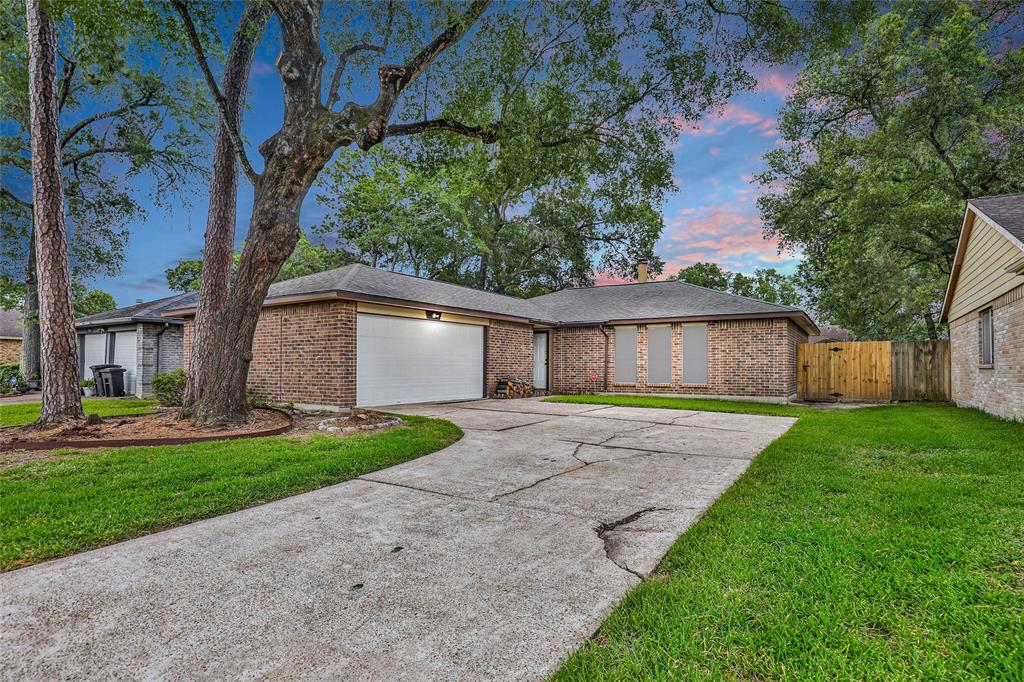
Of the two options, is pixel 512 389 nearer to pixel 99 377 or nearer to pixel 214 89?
pixel 214 89

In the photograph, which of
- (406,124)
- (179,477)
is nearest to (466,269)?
(406,124)

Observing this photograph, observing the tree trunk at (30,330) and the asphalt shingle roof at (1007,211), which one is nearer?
the asphalt shingle roof at (1007,211)

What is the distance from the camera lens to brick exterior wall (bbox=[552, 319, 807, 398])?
1309 centimetres

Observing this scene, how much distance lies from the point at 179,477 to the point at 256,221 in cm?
407

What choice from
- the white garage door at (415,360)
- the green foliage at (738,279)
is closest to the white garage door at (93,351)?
the white garage door at (415,360)

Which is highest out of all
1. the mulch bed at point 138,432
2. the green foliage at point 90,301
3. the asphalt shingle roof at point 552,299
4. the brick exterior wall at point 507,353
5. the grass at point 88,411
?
the green foliage at point 90,301

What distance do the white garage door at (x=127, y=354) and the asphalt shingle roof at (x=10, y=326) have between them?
42.6 feet

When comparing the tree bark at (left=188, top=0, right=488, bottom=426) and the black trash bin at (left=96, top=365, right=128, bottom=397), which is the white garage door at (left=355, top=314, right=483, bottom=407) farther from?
the black trash bin at (left=96, top=365, right=128, bottom=397)

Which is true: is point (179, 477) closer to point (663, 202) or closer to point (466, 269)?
point (663, 202)

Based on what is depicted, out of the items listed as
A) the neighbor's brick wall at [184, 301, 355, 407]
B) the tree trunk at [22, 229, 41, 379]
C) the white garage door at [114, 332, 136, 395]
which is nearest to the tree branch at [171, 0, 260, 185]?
the neighbor's brick wall at [184, 301, 355, 407]

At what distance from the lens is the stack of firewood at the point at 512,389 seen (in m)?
14.0

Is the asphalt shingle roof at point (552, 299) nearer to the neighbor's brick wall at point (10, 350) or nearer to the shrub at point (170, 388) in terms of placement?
the shrub at point (170, 388)

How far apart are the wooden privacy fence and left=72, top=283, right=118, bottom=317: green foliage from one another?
2836 cm

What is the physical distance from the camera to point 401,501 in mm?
3855
